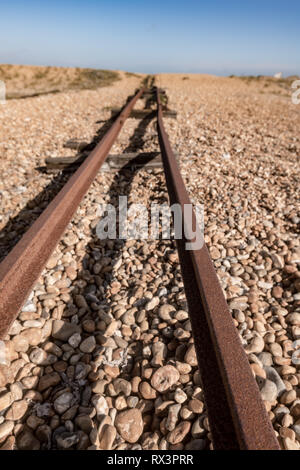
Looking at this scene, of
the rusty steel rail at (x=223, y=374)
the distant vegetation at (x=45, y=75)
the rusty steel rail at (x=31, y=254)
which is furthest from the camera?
the distant vegetation at (x=45, y=75)

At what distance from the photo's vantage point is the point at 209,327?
104 cm

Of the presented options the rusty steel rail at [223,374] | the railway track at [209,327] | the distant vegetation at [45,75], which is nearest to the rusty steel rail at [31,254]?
the railway track at [209,327]

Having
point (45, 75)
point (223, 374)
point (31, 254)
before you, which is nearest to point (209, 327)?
point (223, 374)

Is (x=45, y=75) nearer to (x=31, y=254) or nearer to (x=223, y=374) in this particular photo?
(x=31, y=254)

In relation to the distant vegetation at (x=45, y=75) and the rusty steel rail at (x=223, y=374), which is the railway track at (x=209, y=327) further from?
the distant vegetation at (x=45, y=75)

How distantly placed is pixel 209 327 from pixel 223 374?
0.62ft

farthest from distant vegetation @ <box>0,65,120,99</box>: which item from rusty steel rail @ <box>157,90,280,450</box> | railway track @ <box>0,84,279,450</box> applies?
rusty steel rail @ <box>157,90,280,450</box>

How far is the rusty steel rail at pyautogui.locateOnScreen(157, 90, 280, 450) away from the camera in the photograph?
0.75 metres

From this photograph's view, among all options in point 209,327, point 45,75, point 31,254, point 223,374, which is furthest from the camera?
point 45,75

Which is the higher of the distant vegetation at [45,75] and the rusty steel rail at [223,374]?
the distant vegetation at [45,75]

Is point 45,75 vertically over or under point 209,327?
over

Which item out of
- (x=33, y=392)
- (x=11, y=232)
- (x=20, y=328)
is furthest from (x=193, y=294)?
(x=11, y=232)

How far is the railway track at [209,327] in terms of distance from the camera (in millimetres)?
777

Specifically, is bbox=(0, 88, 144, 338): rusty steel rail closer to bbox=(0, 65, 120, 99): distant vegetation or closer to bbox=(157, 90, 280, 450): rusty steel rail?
bbox=(157, 90, 280, 450): rusty steel rail
